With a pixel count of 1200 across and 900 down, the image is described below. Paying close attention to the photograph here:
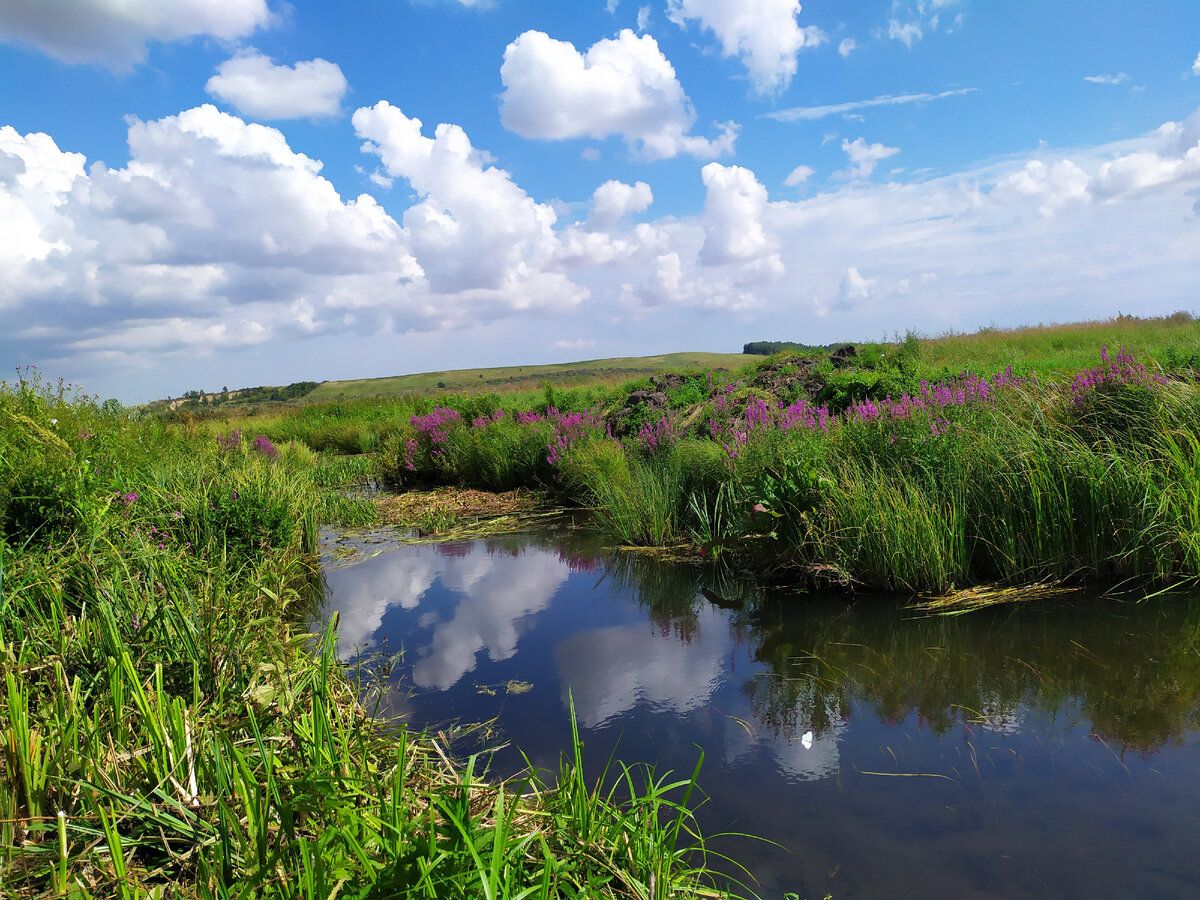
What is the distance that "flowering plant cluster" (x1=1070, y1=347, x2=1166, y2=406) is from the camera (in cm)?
656

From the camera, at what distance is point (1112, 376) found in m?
6.72

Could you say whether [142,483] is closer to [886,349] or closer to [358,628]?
[358,628]

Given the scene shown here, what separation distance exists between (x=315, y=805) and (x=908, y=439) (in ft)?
18.7

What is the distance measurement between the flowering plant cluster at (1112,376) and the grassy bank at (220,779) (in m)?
5.53

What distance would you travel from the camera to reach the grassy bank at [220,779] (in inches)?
88.6

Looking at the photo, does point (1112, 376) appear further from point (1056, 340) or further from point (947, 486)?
point (1056, 340)

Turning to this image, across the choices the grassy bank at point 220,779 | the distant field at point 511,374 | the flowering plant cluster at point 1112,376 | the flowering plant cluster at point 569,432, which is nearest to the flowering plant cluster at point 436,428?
the flowering plant cluster at point 569,432

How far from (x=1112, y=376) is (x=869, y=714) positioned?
4.54 meters

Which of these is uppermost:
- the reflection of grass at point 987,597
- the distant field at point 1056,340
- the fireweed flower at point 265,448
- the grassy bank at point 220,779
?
the distant field at point 1056,340

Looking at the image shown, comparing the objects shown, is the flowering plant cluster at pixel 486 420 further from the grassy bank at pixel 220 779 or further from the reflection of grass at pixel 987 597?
the reflection of grass at pixel 987 597

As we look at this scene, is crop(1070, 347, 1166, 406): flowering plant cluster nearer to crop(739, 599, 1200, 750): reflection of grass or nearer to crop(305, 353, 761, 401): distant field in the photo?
crop(739, 599, 1200, 750): reflection of grass

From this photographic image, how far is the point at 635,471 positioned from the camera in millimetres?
9875

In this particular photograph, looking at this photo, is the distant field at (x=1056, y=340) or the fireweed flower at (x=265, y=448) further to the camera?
the distant field at (x=1056, y=340)

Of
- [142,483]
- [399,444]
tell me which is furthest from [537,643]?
[399,444]
